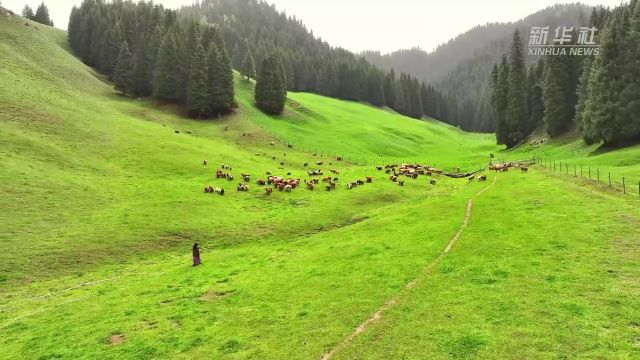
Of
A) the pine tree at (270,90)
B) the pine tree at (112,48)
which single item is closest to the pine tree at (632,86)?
the pine tree at (270,90)

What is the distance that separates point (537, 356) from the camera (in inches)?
659

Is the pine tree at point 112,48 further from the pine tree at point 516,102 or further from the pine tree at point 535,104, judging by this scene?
the pine tree at point 535,104

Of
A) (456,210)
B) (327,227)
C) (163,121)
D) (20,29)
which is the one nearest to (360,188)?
(327,227)

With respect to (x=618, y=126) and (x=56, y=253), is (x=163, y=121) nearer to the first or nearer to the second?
(x=56, y=253)

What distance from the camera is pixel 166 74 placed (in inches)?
Result: 4542

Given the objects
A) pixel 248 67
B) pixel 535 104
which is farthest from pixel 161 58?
pixel 535 104

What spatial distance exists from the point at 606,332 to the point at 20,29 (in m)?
135

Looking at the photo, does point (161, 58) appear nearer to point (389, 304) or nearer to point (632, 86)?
point (632, 86)

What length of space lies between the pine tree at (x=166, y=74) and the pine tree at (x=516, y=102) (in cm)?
8516

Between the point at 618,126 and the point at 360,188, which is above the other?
the point at 618,126

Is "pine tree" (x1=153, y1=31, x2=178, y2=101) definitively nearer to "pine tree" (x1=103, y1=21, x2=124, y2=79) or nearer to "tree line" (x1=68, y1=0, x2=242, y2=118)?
"tree line" (x1=68, y1=0, x2=242, y2=118)

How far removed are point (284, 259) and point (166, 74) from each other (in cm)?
9249

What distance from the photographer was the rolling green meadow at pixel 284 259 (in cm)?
2012

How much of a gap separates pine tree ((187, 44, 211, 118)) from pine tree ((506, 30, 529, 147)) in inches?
2987
